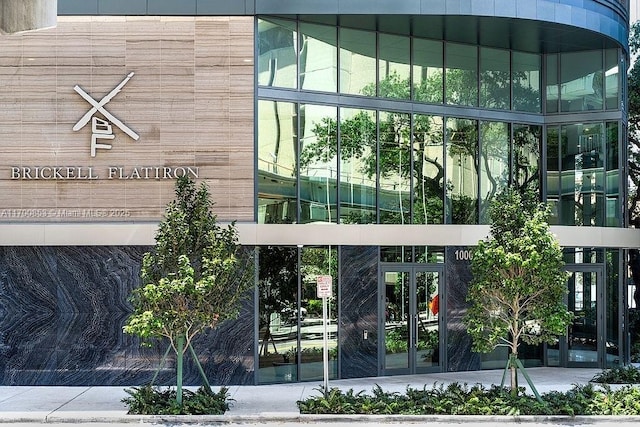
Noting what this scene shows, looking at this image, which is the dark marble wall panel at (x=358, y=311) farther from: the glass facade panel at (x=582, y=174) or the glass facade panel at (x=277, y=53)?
the glass facade panel at (x=582, y=174)

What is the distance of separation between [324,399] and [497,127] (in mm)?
9915

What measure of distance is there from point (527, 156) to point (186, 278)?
37.9ft

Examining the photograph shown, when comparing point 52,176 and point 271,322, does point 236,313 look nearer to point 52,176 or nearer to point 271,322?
point 271,322

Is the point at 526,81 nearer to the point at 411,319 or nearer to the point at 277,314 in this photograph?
the point at 411,319

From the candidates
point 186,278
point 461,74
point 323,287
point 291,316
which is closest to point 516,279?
point 323,287

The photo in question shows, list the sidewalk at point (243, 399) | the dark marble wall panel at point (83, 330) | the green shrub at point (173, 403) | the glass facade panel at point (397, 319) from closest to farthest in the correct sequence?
the sidewalk at point (243, 399), the green shrub at point (173, 403), the dark marble wall panel at point (83, 330), the glass facade panel at point (397, 319)

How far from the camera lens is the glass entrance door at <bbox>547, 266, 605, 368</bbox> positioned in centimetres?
2322

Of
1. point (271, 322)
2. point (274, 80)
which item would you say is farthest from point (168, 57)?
point (271, 322)

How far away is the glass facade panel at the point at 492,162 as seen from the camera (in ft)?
76.1

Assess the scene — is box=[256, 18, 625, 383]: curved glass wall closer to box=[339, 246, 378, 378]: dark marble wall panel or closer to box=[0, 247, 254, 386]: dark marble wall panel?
box=[339, 246, 378, 378]: dark marble wall panel

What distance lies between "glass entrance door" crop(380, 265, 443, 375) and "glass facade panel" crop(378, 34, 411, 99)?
4.36 meters

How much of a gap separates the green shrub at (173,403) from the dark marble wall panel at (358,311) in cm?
467

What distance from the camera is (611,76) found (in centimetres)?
2356

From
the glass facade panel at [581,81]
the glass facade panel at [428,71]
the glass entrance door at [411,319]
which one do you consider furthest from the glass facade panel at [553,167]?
the glass entrance door at [411,319]
